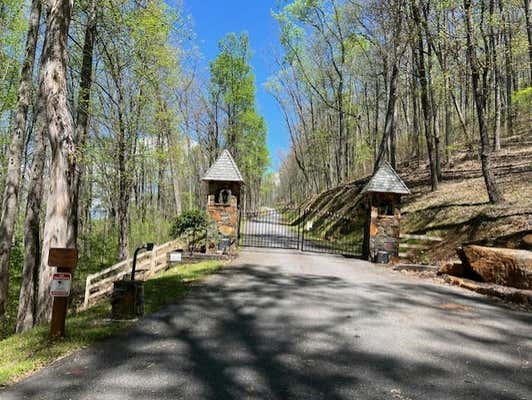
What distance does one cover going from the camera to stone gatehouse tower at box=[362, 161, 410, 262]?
1321 cm

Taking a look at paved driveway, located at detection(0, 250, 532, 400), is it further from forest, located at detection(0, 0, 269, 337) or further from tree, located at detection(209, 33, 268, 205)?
tree, located at detection(209, 33, 268, 205)

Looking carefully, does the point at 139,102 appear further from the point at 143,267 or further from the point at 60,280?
the point at 60,280

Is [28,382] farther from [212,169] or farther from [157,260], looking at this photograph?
[212,169]

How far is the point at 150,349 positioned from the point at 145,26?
9.45 m

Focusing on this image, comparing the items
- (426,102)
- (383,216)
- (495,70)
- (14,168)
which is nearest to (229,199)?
(383,216)

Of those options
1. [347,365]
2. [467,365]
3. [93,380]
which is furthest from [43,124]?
[467,365]

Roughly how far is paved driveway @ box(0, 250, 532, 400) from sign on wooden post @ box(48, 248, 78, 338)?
2.28 ft

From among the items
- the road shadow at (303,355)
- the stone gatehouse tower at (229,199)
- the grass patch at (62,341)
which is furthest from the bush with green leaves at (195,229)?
the road shadow at (303,355)

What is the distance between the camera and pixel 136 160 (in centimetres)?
1541

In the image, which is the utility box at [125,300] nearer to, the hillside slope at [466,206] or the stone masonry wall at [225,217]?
the stone masonry wall at [225,217]

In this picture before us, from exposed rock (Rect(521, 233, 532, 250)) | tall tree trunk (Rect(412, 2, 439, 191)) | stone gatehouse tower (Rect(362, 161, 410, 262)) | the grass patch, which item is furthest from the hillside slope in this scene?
the grass patch

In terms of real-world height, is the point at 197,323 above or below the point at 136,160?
below

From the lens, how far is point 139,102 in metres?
15.9

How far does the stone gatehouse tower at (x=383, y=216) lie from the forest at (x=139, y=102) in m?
2.85
